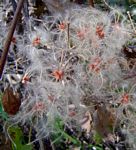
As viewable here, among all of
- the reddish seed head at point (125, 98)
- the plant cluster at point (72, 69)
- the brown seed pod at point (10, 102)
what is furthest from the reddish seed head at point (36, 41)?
the reddish seed head at point (125, 98)

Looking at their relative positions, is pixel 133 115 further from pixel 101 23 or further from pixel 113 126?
pixel 101 23

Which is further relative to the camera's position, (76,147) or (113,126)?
(76,147)

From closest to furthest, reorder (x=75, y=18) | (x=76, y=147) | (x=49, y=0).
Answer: (x=49, y=0) < (x=75, y=18) < (x=76, y=147)

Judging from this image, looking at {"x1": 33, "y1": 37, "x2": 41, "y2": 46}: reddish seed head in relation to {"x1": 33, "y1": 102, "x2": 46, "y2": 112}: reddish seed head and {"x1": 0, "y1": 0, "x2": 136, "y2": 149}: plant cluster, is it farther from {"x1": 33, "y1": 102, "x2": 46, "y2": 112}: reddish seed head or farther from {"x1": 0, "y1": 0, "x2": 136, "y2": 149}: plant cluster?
{"x1": 33, "y1": 102, "x2": 46, "y2": 112}: reddish seed head

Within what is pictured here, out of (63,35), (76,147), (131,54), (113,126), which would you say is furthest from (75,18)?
(76,147)

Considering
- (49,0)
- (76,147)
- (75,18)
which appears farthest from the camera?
(76,147)

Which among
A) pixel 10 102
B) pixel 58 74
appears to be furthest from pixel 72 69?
pixel 10 102

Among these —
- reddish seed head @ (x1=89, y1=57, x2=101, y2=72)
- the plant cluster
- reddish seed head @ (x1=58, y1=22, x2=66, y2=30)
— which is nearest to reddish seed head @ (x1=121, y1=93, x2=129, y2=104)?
the plant cluster

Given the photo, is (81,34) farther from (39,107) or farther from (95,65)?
(39,107)

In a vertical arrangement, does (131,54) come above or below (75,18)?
below
